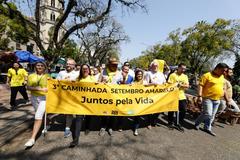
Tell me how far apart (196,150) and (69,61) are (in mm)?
3691

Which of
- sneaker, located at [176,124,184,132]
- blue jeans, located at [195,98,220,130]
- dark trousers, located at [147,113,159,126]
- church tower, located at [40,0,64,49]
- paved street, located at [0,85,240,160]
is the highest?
church tower, located at [40,0,64,49]

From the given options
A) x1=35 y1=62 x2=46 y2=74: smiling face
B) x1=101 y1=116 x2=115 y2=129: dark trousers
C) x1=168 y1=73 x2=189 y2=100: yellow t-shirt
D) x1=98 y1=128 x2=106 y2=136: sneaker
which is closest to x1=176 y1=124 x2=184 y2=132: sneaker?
x1=168 y1=73 x2=189 y2=100: yellow t-shirt

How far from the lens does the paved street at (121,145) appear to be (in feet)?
14.0

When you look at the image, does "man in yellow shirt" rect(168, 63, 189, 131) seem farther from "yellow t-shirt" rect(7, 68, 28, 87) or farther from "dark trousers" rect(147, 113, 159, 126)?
"yellow t-shirt" rect(7, 68, 28, 87)

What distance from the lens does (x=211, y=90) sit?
588 centimetres

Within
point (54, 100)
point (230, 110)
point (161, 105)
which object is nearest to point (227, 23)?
point (230, 110)

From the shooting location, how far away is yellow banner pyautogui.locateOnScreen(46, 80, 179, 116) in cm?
513

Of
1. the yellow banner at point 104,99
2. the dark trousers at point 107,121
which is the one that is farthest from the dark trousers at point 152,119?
the dark trousers at point 107,121

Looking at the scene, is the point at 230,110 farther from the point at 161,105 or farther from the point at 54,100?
the point at 54,100

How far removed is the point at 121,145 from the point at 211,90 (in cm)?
290

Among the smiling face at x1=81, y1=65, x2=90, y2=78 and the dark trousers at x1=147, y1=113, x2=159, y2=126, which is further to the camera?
the dark trousers at x1=147, y1=113, x2=159, y2=126

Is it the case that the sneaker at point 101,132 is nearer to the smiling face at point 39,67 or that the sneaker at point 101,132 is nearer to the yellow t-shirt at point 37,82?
the yellow t-shirt at point 37,82

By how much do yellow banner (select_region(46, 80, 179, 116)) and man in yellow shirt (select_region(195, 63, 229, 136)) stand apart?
1.03m

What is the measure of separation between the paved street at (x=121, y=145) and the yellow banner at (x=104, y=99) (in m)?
0.61
